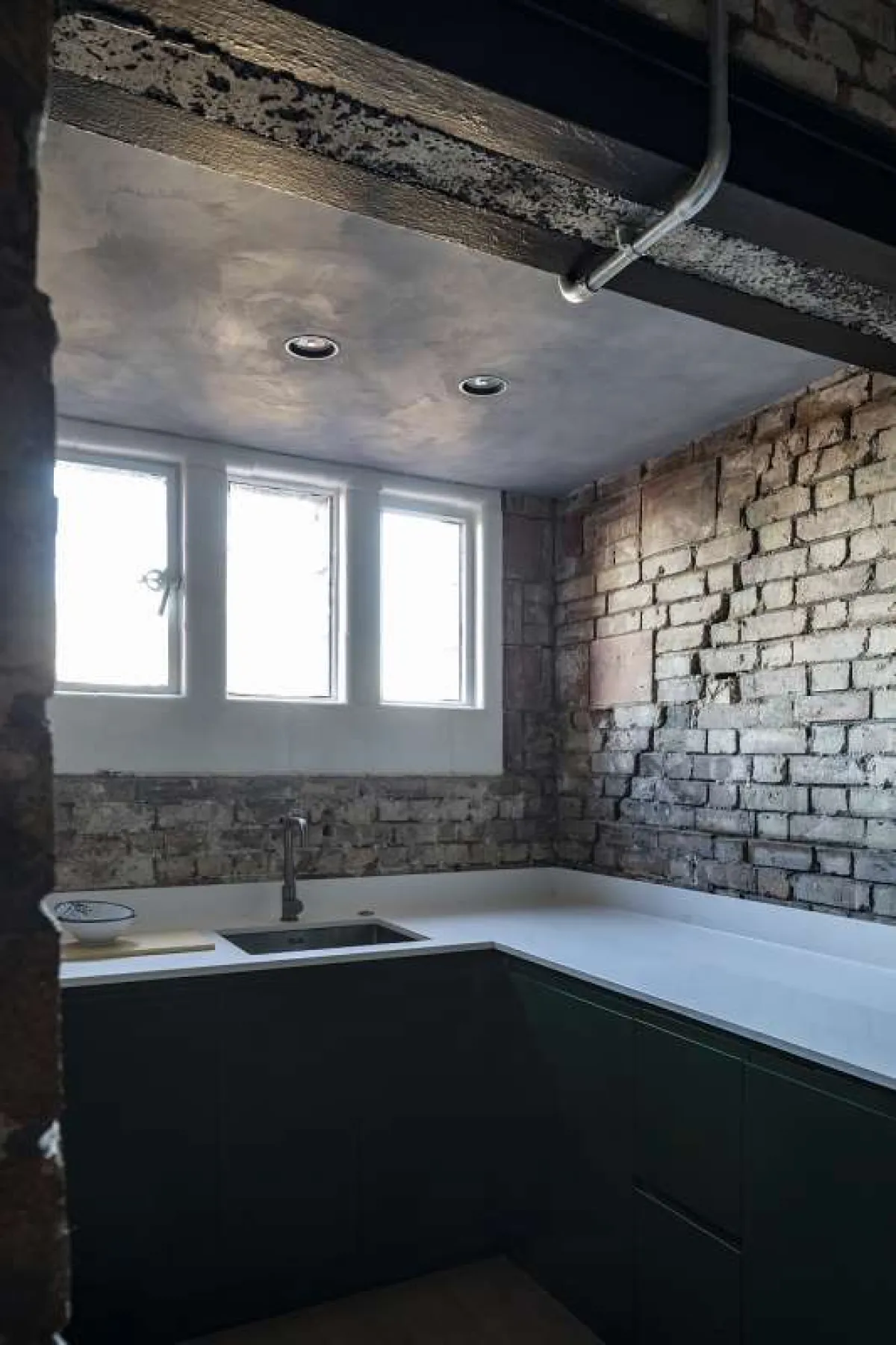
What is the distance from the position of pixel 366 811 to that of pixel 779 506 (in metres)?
1.66

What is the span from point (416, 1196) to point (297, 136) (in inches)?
95.9

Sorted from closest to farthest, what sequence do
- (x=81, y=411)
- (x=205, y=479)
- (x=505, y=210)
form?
1. (x=505, y=210)
2. (x=81, y=411)
3. (x=205, y=479)

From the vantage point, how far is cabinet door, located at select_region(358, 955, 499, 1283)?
8.04ft

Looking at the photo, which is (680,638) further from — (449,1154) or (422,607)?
(449,1154)

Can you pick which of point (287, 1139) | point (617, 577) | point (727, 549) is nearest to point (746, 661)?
point (727, 549)

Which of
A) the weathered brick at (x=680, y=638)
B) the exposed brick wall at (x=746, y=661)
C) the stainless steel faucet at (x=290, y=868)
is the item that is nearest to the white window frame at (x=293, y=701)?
the stainless steel faucet at (x=290, y=868)

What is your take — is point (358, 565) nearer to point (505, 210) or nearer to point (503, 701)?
point (503, 701)

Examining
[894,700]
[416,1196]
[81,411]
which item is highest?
[81,411]

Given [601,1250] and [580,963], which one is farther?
[580,963]

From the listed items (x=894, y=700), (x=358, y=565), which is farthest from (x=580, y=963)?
(x=358, y=565)

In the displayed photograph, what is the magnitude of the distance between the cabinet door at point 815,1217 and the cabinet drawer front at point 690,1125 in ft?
0.16

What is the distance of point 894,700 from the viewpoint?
2.39 metres

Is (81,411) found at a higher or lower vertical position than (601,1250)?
higher

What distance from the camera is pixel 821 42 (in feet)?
5.05
